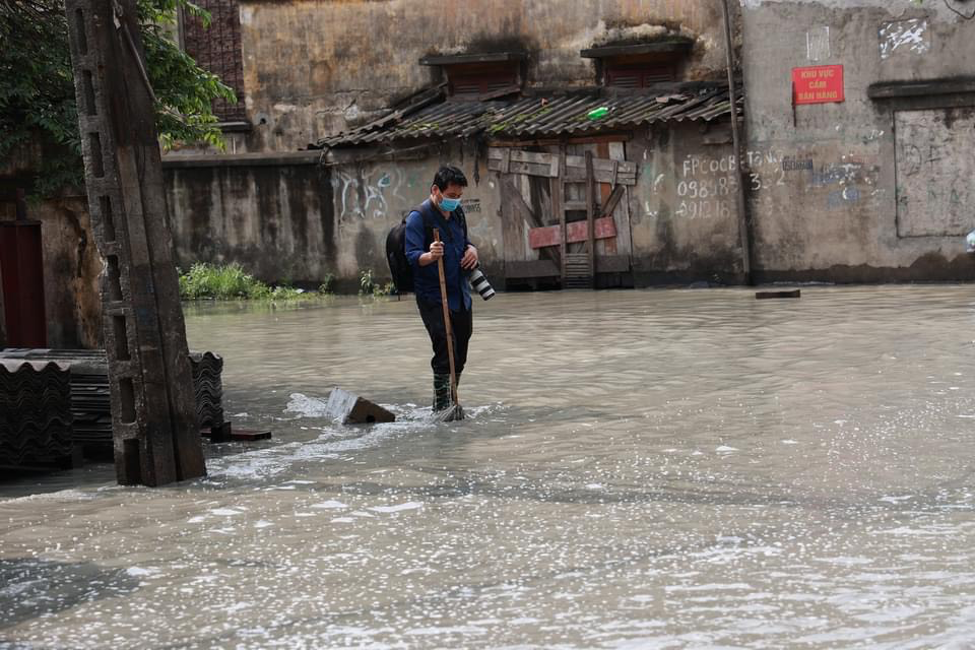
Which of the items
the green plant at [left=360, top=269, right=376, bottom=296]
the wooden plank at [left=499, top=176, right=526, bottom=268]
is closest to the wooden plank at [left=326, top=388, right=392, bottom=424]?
the wooden plank at [left=499, top=176, right=526, bottom=268]

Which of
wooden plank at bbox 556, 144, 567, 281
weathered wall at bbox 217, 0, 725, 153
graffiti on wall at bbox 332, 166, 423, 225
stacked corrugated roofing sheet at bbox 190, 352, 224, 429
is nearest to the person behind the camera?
stacked corrugated roofing sheet at bbox 190, 352, 224, 429

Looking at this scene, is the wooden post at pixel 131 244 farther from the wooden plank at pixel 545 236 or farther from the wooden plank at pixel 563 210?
the wooden plank at pixel 545 236

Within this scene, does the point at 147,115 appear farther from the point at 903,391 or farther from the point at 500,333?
the point at 500,333

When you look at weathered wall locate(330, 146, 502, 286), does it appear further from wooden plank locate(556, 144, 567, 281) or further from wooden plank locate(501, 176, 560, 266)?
wooden plank locate(556, 144, 567, 281)

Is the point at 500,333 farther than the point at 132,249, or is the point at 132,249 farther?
the point at 500,333

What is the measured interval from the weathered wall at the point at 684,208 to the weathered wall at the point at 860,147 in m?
0.50

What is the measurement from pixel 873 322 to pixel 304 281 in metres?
13.0

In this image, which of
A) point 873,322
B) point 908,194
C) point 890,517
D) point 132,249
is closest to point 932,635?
point 890,517

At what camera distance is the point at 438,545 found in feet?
19.2

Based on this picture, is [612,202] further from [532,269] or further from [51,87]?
[51,87]

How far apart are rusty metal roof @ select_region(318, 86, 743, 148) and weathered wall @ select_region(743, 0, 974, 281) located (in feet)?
3.27

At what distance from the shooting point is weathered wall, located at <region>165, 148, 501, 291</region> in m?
24.3

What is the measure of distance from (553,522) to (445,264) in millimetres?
3877

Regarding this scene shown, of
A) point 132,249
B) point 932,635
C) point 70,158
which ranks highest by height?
point 70,158
